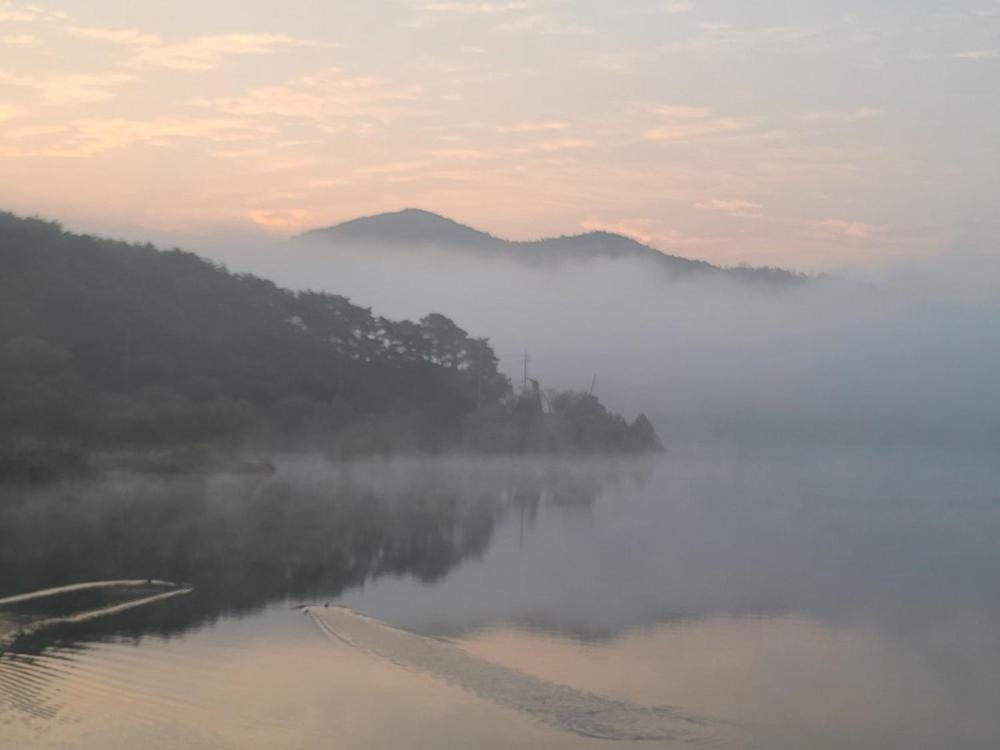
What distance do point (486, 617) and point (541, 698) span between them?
470cm

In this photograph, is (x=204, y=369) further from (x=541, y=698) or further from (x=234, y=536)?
(x=541, y=698)

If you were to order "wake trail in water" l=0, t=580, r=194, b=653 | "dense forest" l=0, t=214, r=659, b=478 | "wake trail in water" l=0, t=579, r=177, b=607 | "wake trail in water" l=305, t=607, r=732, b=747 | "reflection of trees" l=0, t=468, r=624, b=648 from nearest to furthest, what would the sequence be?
"wake trail in water" l=305, t=607, r=732, b=747
"wake trail in water" l=0, t=580, r=194, b=653
"wake trail in water" l=0, t=579, r=177, b=607
"reflection of trees" l=0, t=468, r=624, b=648
"dense forest" l=0, t=214, r=659, b=478

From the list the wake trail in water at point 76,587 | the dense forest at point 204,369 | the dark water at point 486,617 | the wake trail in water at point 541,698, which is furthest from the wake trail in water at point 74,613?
the dense forest at point 204,369

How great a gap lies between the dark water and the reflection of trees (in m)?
0.11

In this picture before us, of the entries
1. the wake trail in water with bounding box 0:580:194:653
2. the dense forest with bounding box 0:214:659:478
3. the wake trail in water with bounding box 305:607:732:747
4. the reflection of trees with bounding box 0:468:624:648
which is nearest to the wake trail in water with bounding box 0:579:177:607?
the wake trail in water with bounding box 0:580:194:653

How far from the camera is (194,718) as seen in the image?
945cm

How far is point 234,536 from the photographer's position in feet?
76.1

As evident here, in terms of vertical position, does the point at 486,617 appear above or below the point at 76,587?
below

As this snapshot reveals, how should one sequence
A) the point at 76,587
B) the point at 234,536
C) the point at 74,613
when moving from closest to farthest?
the point at 74,613
the point at 76,587
the point at 234,536

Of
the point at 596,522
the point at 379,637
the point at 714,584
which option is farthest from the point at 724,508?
the point at 379,637

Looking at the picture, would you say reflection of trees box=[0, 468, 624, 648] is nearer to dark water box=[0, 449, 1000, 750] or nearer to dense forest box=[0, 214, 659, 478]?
dark water box=[0, 449, 1000, 750]

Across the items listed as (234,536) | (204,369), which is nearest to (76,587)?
(234,536)

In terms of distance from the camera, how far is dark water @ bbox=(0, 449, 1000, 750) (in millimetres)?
9930

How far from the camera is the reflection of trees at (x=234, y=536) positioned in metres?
16.9
